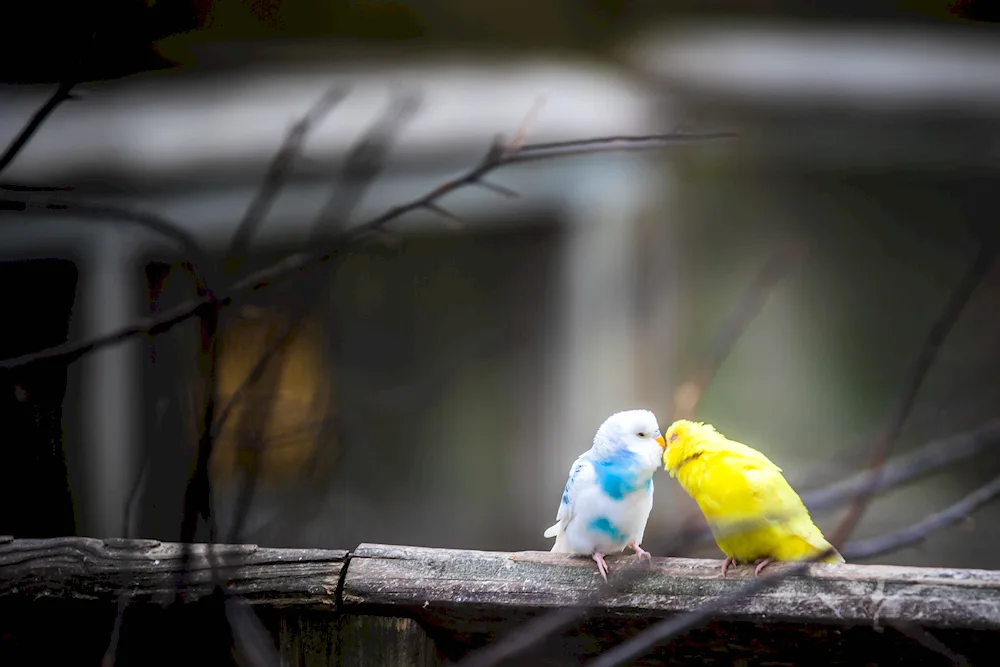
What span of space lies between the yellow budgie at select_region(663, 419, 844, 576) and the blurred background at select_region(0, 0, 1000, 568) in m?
0.54

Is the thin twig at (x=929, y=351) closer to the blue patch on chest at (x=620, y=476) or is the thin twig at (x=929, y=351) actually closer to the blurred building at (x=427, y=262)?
the blue patch on chest at (x=620, y=476)

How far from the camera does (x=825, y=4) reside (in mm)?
1275

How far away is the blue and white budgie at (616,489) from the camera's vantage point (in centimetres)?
71

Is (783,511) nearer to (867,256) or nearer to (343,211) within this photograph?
(343,211)

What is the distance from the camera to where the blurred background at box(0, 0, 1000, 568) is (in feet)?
4.09

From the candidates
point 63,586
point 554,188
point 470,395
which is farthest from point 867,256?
point 63,586

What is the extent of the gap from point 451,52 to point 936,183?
0.82 metres

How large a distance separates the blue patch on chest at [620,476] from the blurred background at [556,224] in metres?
0.51

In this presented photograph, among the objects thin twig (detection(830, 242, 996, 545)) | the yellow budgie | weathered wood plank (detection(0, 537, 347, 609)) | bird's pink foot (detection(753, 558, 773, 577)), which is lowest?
weathered wood plank (detection(0, 537, 347, 609))

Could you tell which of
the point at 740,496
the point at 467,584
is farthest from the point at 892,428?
the point at 740,496

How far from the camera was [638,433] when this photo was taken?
2.33 feet

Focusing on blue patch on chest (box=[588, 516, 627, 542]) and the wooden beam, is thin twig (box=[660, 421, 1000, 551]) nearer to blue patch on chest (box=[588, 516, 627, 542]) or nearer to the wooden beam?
the wooden beam

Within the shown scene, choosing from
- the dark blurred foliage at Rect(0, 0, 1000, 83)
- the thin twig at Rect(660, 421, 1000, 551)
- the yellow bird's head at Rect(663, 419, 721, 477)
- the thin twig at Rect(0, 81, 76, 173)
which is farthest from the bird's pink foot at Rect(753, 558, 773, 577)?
the dark blurred foliage at Rect(0, 0, 1000, 83)

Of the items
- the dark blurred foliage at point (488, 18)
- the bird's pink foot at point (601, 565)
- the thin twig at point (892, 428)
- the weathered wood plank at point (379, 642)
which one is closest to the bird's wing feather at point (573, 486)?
the bird's pink foot at point (601, 565)
